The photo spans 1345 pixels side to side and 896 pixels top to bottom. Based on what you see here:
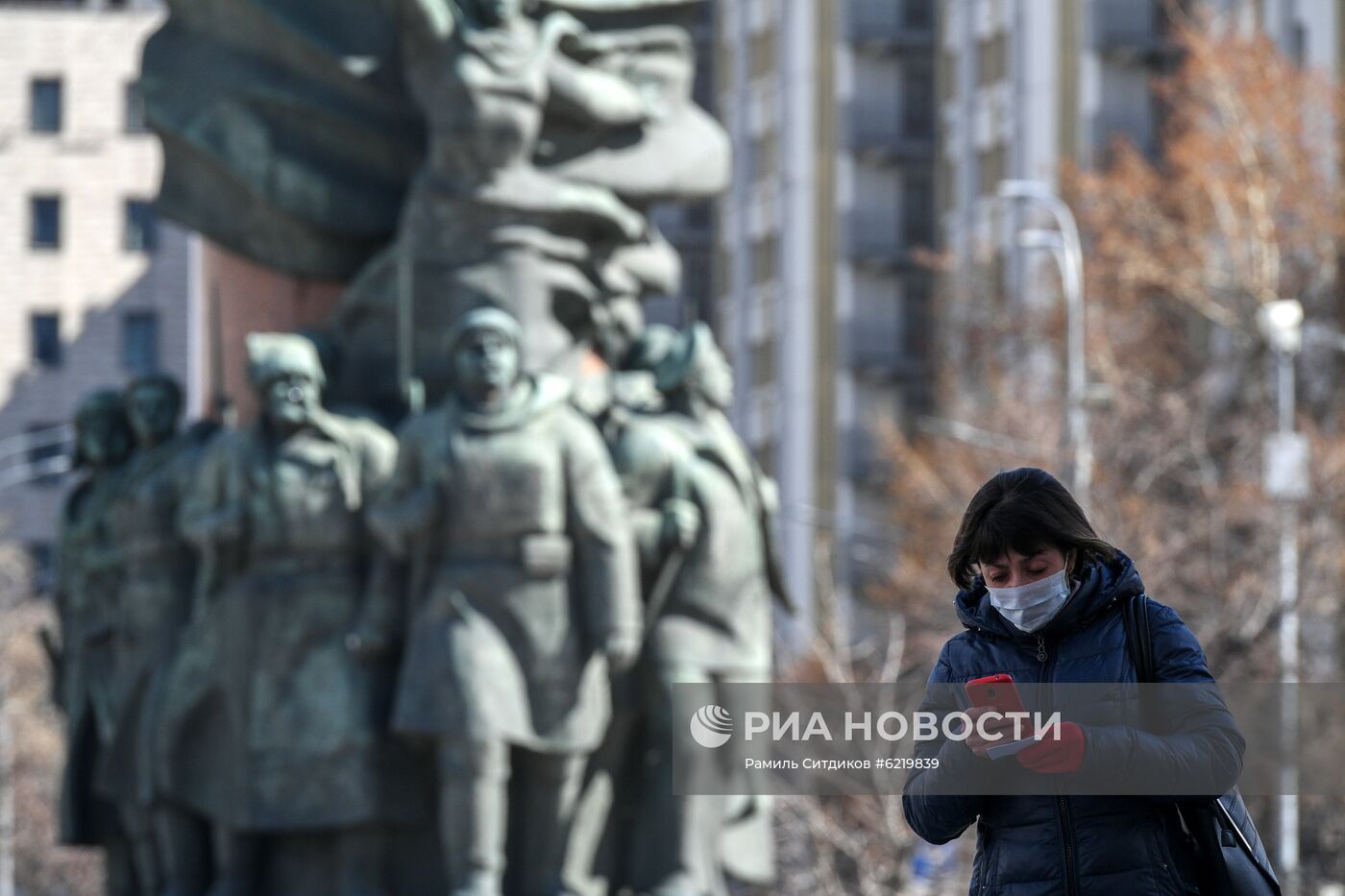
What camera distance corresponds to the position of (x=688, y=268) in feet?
248

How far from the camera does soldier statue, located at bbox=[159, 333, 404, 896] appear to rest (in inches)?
639

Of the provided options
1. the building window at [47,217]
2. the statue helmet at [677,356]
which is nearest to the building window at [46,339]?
the building window at [47,217]

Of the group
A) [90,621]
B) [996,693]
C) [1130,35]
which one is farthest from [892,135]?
[996,693]

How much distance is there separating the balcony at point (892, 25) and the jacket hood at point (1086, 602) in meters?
56.7

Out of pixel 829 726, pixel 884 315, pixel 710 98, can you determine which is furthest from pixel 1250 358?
pixel 710 98

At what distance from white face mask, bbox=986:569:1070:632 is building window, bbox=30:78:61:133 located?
64359 millimetres

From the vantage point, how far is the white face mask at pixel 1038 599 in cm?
611

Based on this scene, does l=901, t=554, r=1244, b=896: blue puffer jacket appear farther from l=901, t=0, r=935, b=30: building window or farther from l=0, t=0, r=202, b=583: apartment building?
l=0, t=0, r=202, b=583: apartment building

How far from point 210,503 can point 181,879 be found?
189cm

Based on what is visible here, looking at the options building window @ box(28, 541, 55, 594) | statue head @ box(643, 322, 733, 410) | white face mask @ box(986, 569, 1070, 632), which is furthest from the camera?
building window @ box(28, 541, 55, 594)

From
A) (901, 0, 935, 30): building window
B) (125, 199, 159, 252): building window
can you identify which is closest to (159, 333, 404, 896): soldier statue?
(901, 0, 935, 30): building window

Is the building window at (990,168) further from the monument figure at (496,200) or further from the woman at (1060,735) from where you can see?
the woman at (1060,735)

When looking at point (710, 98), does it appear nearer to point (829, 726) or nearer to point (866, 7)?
point (866, 7)

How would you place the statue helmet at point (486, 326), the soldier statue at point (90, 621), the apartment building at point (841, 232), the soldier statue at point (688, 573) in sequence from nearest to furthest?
the statue helmet at point (486, 326) < the soldier statue at point (688, 573) < the soldier statue at point (90, 621) < the apartment building at point (841, 232)
